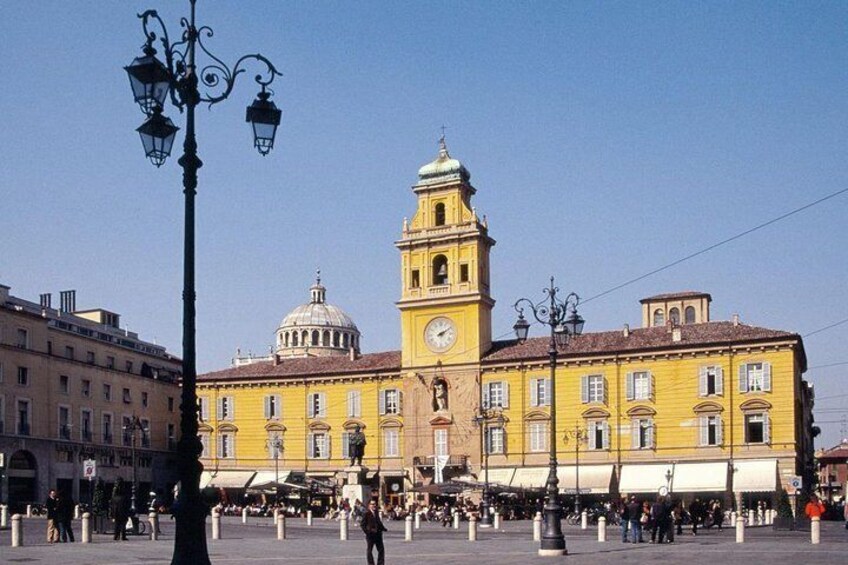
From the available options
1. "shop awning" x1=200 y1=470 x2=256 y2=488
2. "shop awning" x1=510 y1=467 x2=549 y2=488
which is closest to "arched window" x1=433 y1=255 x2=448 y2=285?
"shop awning" x1=510 y1=467 x2=549 y2=488

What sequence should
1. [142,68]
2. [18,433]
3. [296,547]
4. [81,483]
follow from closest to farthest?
[142,68], [296,547], [18,433], [81,483]

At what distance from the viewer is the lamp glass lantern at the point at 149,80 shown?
1435 centimetres

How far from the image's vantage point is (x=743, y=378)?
214ft

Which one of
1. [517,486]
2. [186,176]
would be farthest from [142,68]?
[517,486]

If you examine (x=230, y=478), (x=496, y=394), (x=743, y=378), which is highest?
(x=743, y=378)

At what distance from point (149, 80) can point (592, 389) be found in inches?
2266

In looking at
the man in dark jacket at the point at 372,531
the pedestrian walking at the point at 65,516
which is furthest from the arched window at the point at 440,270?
the man in dark jacket at the point at 372,531

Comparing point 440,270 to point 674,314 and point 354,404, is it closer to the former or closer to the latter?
point 354,404

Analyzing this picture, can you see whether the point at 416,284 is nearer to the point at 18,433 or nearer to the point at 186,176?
the point at 18,433

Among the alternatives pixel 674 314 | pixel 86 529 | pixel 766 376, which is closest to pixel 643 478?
pixel 766 376

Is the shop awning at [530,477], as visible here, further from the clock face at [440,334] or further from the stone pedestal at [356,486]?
the stone pedestal at [356,486]

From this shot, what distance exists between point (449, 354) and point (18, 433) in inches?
1005

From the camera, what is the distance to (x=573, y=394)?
231 feet

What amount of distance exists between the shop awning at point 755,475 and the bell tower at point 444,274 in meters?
17.1
